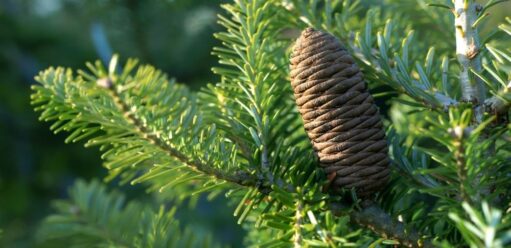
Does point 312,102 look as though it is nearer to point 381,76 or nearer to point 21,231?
point 381,76

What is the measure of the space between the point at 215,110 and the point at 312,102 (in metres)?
0.13

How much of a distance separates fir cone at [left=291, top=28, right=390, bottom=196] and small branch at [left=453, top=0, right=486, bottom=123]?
0.22 ft

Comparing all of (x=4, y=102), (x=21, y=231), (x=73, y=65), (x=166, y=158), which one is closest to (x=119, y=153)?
(x=166, y=158)

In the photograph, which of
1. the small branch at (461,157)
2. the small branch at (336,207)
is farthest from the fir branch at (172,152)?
the small branch at (461,157)

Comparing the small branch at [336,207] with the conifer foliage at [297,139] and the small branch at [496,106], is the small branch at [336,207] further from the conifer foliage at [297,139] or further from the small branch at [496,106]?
the small branch at [496,106]

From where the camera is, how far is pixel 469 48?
1.39 ft

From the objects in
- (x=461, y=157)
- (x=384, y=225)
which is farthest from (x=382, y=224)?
(x=461, y=157)

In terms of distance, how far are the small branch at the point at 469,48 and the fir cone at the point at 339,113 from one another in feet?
A: 0.22

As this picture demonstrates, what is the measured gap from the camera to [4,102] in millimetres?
1672

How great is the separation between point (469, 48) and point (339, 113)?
0.34 feet

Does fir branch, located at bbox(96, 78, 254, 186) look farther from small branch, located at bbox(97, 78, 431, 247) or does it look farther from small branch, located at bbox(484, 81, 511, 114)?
small branch, located at bbox(484, 81, 511, 114)

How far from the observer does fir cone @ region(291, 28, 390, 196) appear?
42 cm

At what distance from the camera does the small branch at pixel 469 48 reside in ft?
1.39

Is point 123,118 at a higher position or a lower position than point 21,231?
higher
